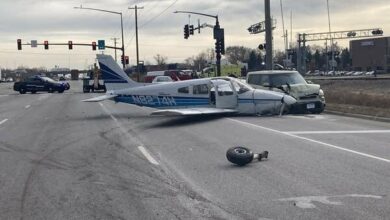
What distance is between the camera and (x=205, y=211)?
7629 mm

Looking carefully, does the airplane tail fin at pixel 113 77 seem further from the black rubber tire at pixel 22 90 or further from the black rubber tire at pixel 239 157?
the black rubber tire at pixel 22 90

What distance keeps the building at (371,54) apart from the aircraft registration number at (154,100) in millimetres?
135442

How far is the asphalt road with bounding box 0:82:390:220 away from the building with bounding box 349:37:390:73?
142793 millimetres

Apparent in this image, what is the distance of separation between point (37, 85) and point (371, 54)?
115803 mm

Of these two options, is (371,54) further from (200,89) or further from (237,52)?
(200,89)

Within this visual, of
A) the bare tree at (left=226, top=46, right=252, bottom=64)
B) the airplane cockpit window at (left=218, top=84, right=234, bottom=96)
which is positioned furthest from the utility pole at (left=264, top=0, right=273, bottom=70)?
the bare tree at (left=226, top=46, right=252, bottom=64)

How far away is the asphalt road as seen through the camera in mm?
7762

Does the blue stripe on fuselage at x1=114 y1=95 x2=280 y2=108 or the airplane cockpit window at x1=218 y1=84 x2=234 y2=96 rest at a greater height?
the airplane cockpit window at x1=218 y1=84 x2=234 y2=96

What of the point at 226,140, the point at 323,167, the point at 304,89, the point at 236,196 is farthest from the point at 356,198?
the point at 304,89

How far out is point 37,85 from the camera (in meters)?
64.1

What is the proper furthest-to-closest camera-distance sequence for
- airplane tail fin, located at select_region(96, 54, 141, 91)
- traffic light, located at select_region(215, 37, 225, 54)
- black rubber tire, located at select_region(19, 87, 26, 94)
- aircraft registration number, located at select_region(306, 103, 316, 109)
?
1. black rubber tire, located at select_region(19, 87, 26, 94)
2. traffic light, located at select_region(215, 37, 225, 54)
3. airplane tail fin, located at select_region(96, 54, 141, 91)
4. aircraft registration number, located at select_region(306, 103, 316, 109)

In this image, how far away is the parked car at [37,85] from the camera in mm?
63875

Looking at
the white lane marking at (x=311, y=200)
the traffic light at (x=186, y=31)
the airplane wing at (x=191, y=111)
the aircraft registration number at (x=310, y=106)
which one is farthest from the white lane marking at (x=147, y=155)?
the traffic light at (x=186, y=31)

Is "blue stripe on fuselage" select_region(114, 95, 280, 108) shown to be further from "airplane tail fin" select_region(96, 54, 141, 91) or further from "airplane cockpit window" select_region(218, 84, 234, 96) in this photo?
"airplane tail fin" select_region(96, 54, 141, 91)
